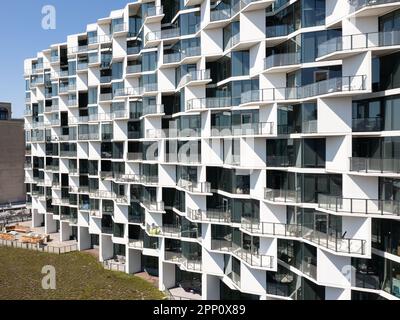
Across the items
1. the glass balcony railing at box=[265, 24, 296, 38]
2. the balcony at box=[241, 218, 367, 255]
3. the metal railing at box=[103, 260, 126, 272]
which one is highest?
the glass balcony railing at box=[265, 24, 296, 38]

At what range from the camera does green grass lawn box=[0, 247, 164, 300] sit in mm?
36031

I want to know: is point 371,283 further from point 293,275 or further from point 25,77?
point 25,77

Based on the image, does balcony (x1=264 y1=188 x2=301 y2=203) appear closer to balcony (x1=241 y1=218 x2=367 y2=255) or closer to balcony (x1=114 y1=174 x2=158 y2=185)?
balcony (x1=241 y1=218 x2=367 y2=255)

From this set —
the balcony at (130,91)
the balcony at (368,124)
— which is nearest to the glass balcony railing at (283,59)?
the balcony at (368,124)

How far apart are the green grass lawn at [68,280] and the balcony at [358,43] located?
29.7m

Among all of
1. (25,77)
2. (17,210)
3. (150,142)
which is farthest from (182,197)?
(17,210)

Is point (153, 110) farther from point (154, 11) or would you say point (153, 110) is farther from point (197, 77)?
point (154, 11)

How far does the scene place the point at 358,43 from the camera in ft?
74.1

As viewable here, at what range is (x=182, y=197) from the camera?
37.2 m

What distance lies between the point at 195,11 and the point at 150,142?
15.9m

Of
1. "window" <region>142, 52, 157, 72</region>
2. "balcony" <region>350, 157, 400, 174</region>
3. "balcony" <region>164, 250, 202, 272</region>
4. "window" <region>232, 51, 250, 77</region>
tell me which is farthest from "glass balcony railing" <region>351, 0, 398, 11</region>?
"balcony" <region>164, 250, 202, 272</region>

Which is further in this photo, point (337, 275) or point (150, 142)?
point (150, 142)

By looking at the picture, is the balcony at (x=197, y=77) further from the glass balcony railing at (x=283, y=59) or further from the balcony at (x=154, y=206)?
the balcony at (x=154, y=206)

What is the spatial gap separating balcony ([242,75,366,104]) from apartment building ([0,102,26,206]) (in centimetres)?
7056
